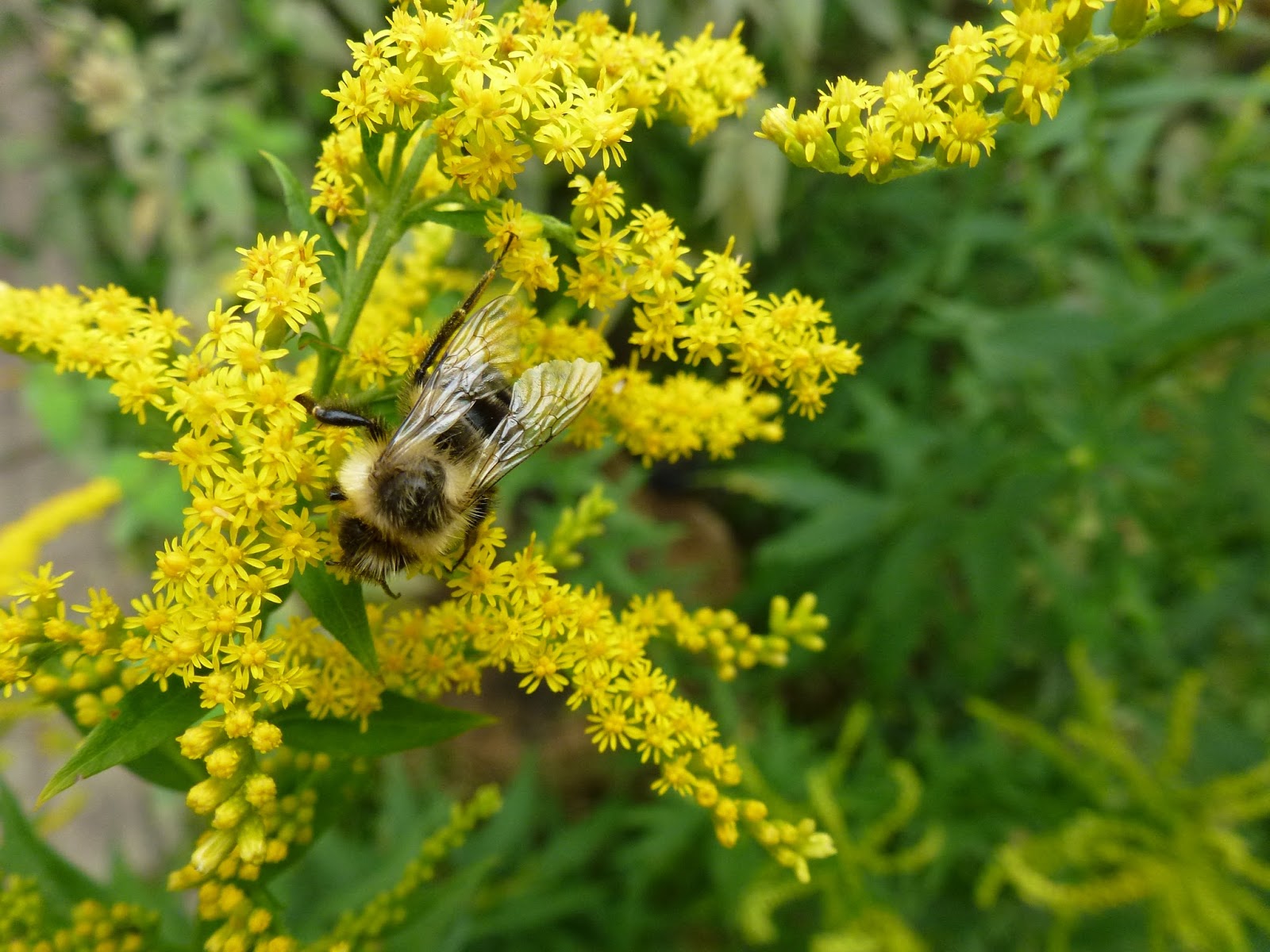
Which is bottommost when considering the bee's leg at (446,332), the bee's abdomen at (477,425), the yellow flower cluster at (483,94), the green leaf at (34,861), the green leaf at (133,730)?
the green leaf at (34,861)

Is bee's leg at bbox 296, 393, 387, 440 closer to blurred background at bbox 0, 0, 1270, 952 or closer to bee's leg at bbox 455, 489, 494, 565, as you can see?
bee's leg at bbox 455, 489, 494, 565

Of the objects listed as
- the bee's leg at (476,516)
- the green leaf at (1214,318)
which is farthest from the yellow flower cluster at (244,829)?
the green leaf at (1214,318)

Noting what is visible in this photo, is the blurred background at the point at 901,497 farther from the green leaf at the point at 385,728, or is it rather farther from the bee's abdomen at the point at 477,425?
the bee's abdomen at the point at 477,425

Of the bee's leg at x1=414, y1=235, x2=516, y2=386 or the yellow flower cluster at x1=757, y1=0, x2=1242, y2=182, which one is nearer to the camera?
the yellow flower cluster at x1=757, y1=0, x2=1242, y2=182

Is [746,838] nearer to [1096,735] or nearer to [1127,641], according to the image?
[1096,735]

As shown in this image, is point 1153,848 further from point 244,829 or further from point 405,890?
point 244,829

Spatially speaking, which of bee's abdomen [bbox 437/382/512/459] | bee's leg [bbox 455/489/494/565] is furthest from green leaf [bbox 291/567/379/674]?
bee's abdomen [bbox 437/382/512/459]
